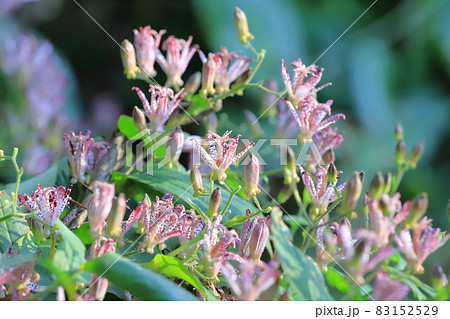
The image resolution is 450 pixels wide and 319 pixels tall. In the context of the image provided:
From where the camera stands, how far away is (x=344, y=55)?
1443 mm

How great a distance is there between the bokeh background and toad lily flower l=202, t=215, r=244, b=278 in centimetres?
86

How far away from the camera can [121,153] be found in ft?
1.84

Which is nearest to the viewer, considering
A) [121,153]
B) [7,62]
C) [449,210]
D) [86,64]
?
[449,210]

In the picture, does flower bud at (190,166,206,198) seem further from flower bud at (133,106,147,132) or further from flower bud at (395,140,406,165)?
flower bud at (395,140,406,165)

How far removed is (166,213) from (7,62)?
2.30 feet

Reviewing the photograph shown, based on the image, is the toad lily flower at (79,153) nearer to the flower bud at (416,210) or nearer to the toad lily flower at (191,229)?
the toad lily flower at (191,229)

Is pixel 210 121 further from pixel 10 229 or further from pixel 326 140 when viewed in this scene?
pixel 10 229

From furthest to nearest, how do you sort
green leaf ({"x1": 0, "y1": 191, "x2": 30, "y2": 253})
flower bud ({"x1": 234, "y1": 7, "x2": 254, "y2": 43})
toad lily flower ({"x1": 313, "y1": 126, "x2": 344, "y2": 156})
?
flower bud ({"x1": 234, "y1": 7, "x2": 254, "y2": 43}) < toad lily flower ({"x1": 313, "y1": 126, "x2": 344, "y2": 156}) < green leaf ({"x1": 0, "y1": 191, "x2": 30, "y2": 253})

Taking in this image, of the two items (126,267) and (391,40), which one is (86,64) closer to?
(391,40)

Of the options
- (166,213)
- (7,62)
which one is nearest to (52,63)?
(7,62)

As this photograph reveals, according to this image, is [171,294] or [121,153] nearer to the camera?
[171,294]

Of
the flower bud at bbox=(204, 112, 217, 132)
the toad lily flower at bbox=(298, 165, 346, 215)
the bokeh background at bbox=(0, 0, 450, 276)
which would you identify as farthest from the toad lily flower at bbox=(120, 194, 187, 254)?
the bokeh background at bbox=(0, 0, 450, 276)

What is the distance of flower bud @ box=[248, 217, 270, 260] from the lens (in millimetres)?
426
